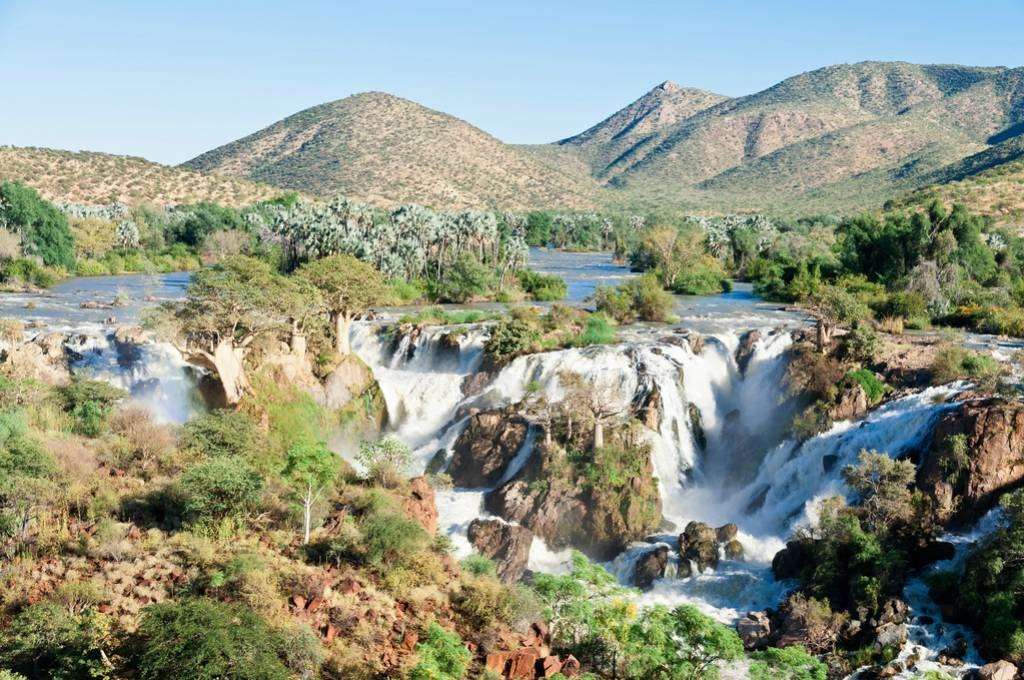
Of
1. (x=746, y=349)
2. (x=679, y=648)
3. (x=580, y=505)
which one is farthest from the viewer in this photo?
(x=746, y=349)

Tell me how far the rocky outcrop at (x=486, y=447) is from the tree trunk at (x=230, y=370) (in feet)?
29.4

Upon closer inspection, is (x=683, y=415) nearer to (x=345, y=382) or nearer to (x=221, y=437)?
(x=345, y=382)

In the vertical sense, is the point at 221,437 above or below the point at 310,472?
above

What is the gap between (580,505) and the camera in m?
29.0

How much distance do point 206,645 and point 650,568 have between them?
15.6 m

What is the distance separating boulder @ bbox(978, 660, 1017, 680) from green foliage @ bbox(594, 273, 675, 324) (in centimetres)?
3298

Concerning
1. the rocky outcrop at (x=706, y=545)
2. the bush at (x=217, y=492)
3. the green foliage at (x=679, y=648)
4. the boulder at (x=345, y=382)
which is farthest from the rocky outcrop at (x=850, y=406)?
the bush at (x=217, y=492)

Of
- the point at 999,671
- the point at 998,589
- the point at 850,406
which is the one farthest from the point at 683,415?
the point at 999,671

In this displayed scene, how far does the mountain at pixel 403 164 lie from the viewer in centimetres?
16025

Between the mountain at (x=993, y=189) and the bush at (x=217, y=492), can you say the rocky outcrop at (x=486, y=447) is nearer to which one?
the bush at (x=217, y=492)

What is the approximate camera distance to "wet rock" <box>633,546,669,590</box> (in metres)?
25.4

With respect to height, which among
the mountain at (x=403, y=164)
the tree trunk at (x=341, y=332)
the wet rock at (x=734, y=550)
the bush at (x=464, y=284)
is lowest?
the wet rock at (x=734, y=550)

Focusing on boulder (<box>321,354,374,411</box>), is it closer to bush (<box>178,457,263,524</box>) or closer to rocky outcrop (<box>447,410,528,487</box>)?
rocky outcrop (<box>447,410,528,487</box>)

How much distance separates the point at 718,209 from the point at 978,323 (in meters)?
130
